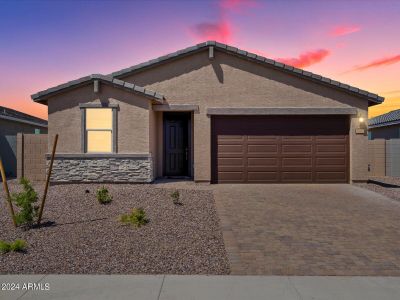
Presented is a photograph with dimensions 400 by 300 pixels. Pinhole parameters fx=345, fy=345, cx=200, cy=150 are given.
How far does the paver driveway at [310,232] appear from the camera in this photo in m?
5.45

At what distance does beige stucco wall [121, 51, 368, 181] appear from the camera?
572 inches

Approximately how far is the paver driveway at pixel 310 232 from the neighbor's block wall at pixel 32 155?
766cm

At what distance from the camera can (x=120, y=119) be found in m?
13.6

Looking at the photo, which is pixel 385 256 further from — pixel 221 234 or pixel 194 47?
pixel 194 47

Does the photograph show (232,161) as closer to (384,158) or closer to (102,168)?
(102,168)

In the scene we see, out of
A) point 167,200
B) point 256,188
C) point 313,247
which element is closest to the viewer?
point 313,247

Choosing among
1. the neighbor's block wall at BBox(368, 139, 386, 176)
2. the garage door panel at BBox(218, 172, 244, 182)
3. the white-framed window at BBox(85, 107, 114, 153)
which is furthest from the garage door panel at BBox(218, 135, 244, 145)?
the neighbor's block wall at BBox(368, 139, 386, 176)

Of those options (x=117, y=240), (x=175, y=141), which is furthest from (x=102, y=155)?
(x=117, y=240)

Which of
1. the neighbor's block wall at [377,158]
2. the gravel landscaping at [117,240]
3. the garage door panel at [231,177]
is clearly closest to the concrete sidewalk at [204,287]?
the gravel landscaping at [117,240]

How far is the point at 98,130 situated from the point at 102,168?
152 centimetres

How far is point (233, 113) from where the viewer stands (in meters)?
14.5

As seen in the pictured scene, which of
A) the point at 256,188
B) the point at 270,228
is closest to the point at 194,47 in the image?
the point at 256,188

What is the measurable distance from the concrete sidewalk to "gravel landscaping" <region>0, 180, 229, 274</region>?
0.97 ft

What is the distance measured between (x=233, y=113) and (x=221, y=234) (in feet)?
27.0
